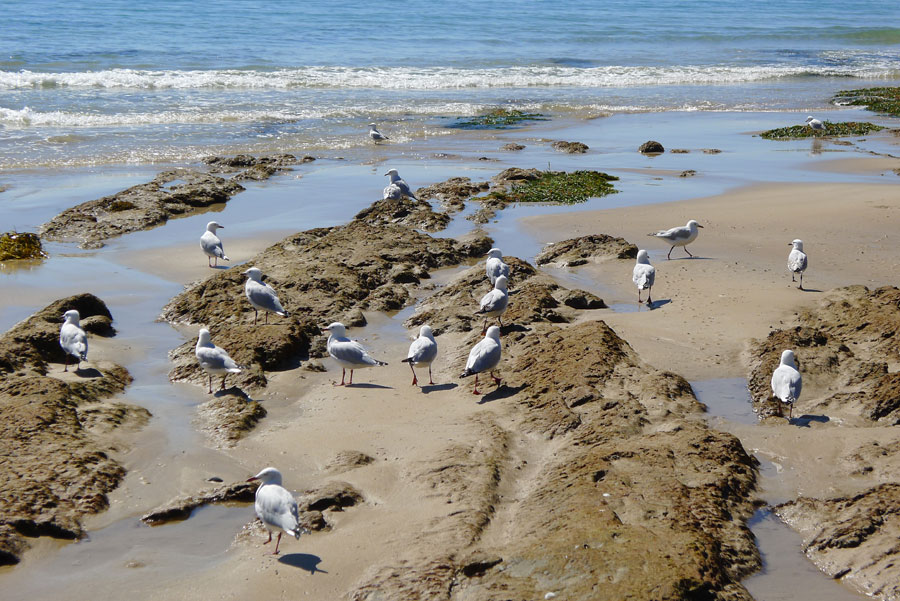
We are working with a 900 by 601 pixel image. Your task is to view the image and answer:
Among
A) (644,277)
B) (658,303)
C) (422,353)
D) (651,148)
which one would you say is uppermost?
(651,148)

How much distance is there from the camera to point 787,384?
24.3 feet

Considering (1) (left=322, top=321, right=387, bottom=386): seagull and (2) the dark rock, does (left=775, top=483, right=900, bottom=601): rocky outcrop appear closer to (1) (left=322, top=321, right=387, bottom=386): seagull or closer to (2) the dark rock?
(1) (left=322, top=321, right=387, bottom=386): seagull

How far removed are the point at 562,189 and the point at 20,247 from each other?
9327 mm

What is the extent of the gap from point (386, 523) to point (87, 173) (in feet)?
51.6

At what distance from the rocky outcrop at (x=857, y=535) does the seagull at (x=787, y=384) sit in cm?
142

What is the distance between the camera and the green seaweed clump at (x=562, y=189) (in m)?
16.3

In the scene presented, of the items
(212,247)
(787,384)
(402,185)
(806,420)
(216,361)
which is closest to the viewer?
(787,384)

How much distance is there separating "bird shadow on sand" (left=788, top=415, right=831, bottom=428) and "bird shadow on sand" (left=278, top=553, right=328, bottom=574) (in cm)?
424

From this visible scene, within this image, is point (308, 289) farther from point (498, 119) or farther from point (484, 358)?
point (498, 119)

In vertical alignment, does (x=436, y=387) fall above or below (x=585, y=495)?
below

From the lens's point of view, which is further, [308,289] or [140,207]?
[140,207]

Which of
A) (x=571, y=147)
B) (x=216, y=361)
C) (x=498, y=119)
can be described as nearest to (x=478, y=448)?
(x=216, y=361)

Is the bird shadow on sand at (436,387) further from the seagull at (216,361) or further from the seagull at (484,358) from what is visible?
the seagull at (216,361)

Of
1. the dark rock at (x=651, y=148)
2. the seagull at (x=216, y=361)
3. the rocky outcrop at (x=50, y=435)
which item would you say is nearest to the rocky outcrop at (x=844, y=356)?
the seagull at (x=216, y=361)
